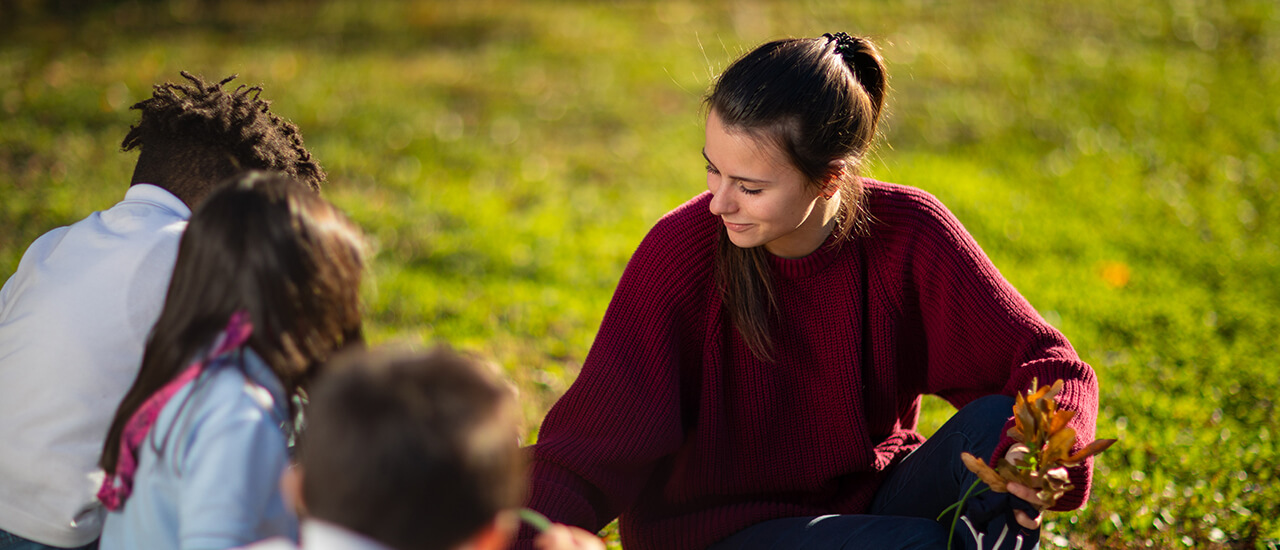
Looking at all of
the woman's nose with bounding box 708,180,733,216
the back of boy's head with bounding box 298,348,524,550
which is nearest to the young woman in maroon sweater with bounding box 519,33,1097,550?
the woman's nose with bounding box 708,180,733,216

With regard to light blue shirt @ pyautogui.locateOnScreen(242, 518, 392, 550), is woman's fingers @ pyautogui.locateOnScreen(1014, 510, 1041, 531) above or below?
below

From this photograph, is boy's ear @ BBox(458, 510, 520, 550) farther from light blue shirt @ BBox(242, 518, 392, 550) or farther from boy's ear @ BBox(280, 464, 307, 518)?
boy's ear @ BBox(280, 464, 307, 518)

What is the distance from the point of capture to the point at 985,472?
2078 millimetres

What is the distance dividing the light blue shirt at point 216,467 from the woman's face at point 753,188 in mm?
1146

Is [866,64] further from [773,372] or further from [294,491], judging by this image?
[294,491]

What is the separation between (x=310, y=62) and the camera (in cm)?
732

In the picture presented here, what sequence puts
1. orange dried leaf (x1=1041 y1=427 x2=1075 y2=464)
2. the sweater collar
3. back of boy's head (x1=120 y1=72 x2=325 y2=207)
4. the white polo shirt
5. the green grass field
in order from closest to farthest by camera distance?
the white polo shirt < orange dried leaf (x1=1041 y1=427 x2=1075 y2=464) < back of boy's head (x1=120 y1=72 x2=325 y2=207) < the sweater collar < the green grass field

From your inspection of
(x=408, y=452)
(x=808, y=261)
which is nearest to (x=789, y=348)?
(x=808, y=261)

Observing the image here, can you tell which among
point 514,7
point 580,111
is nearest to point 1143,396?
point 580,111

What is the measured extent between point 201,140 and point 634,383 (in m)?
1.15

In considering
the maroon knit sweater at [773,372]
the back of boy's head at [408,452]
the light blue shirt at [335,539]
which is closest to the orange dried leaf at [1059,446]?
the maroon knit sweater at [773,372]

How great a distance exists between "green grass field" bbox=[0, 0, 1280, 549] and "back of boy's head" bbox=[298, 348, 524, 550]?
4.43ft

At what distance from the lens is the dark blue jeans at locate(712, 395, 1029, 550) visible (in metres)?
2.29

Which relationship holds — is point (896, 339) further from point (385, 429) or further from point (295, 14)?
point (295, 14)
